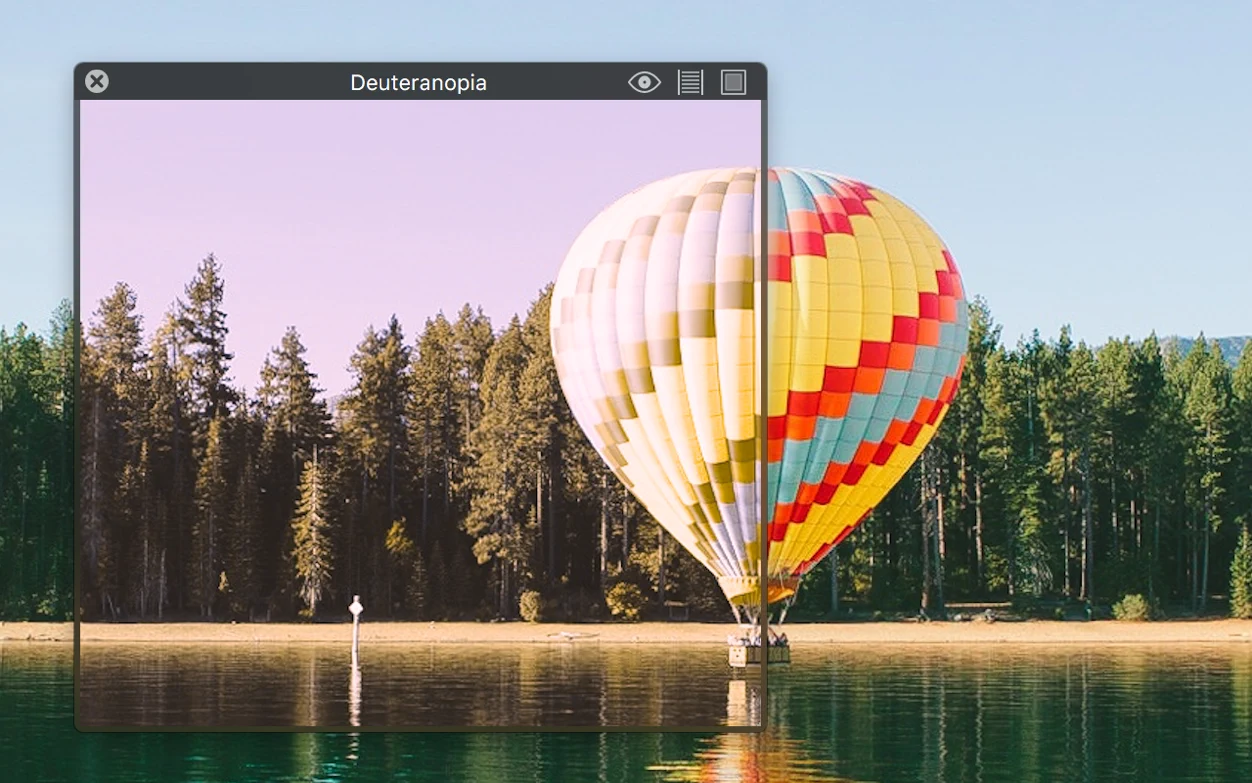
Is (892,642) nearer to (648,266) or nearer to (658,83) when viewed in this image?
(648,266)

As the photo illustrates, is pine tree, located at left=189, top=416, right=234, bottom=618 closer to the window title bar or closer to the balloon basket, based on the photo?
the balloon basket

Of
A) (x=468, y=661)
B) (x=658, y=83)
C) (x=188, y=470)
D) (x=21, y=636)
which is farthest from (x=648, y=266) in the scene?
(x=21, y=636)

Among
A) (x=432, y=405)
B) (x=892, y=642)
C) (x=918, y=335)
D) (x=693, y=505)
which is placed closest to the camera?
(x=693, y=505)

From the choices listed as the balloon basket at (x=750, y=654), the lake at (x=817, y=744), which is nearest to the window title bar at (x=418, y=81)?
the lake at (x=817, y=744)

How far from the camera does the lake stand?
3441cm

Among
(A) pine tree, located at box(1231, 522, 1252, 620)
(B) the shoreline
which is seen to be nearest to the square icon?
(B) the shoreline

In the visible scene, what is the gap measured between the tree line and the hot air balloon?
1897mm

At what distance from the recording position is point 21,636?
78.8 metres

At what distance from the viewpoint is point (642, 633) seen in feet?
165

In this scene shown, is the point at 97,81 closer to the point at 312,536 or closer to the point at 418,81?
the point at 418,81

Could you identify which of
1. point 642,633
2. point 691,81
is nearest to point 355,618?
point 642,633

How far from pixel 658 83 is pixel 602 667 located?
41.4 m

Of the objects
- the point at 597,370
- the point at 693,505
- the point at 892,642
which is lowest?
the point at 892,642

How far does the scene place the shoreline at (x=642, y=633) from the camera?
45.0 m
